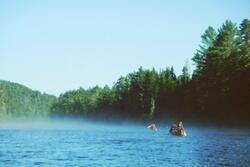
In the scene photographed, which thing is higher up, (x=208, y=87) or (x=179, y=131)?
(x=208, y=87)

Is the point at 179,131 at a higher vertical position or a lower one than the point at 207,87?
lower

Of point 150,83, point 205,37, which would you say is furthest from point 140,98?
point 205,37

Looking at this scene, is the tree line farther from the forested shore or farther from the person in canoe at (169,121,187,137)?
the person in canoe at (169,121,187,137)

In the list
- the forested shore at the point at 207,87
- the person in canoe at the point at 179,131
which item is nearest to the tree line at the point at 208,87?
the forested shore at the point at 207,87

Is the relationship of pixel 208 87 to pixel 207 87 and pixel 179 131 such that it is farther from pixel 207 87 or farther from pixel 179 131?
pixel 179 131

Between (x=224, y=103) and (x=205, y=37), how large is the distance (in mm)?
25182

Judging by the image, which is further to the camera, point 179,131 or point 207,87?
point 207,87

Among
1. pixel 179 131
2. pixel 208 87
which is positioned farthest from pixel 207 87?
pixel 179 131

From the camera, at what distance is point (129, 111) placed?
158m

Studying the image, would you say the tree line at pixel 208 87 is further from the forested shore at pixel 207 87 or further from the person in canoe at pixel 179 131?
the person in canoe at pixel 179 131

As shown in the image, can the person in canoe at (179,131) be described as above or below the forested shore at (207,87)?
below

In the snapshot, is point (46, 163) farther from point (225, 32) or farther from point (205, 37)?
point (205, 37)

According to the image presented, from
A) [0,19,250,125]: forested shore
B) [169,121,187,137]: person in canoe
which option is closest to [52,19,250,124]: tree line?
[0,19,250,125]: forested shore

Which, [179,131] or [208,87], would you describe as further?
[208,87]
